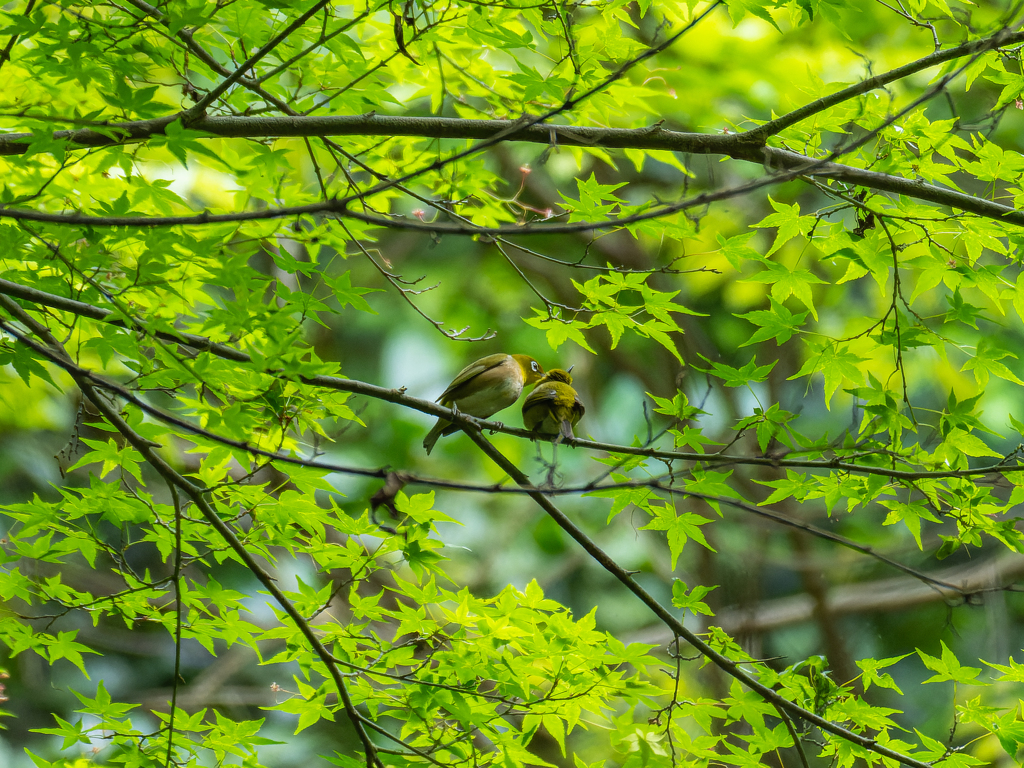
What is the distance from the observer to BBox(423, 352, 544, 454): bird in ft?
13.7

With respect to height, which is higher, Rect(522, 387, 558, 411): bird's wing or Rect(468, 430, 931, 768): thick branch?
Rect(522, 387, 558, 411): bird's wing

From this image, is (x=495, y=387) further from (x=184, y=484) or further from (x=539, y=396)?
(x=184, y=484)

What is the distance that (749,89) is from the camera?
5676 mm

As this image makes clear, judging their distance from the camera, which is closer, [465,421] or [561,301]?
[465,421]

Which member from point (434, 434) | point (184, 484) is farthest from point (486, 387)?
point (184, 484)

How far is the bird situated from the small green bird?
0.47m

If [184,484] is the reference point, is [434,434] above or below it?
above

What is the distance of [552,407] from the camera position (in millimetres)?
3527

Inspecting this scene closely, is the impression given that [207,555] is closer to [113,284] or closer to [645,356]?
[113,284]

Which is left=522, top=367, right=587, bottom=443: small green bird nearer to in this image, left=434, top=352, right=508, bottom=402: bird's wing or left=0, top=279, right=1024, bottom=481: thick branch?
left=434, top=352, right=508, bottom=402: bird's wing

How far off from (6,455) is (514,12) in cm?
665

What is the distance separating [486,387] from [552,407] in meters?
0.73

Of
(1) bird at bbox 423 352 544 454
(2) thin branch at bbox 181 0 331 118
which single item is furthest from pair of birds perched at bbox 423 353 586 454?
(2) thin branch at bbox 181 0 331 118

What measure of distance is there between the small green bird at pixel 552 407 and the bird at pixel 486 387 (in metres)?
0.47
